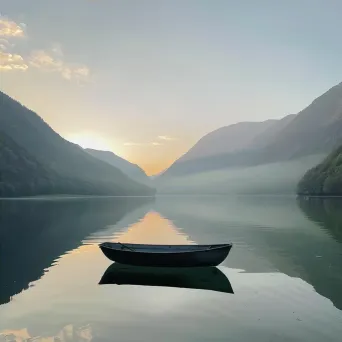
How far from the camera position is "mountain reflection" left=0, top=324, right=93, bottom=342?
19173 millimetres

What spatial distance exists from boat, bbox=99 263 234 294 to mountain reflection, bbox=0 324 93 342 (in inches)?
413

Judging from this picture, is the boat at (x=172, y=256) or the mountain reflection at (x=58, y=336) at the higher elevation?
the boat at (x=172, y=256)

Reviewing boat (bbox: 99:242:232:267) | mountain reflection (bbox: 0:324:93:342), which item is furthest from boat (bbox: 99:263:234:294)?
mountain reflection (bbox: 0:324:93:342)

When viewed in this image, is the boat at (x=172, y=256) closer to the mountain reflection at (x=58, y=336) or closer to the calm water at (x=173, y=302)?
the calm water at (x=173, y=302)

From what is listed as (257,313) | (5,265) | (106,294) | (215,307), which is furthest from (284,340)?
(5,265)

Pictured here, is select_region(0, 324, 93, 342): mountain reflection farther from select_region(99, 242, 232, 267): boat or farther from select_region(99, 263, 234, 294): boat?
select_region(99, 242, 232, 267): boat

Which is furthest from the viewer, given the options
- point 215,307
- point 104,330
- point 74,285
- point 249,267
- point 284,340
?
point 249,267

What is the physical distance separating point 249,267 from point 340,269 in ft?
27.2

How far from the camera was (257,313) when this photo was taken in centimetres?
2311

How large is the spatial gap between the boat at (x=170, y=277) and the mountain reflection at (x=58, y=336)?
10.5m

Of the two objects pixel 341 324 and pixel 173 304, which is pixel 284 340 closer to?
pixel 341 324

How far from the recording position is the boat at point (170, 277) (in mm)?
30203

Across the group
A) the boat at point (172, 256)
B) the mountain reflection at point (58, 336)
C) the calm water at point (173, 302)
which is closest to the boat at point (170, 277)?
the boat at point (172, 256)

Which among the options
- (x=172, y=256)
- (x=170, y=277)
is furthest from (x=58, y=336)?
(x=172, y=256)
